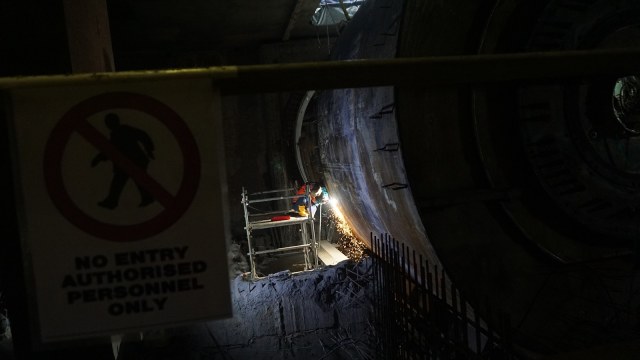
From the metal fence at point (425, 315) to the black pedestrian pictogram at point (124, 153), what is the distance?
7.42 ft

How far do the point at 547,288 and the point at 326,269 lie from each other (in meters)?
5.17

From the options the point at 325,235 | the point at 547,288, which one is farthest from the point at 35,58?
the point at 325,235

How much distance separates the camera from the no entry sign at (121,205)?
1.94 m

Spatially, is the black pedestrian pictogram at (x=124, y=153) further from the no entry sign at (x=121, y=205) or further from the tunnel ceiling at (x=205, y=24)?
the tunnel ceiling at (x=205, y=24)

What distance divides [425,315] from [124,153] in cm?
299

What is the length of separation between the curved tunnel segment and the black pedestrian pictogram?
79.4 inches

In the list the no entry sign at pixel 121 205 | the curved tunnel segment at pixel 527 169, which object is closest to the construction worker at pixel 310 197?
the curved tunnel segment at pixel 527 169

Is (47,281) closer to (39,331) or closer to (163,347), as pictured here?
(39,331)

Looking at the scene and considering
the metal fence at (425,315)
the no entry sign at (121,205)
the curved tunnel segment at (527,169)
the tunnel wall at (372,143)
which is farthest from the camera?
the tunnel wall at (372,143)

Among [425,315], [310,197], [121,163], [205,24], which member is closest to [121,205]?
[121,163]

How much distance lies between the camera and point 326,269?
824cm

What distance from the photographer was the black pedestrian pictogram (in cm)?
196

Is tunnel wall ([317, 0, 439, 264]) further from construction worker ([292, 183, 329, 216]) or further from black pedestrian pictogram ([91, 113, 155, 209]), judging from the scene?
construction worker ([292, 183, 329, 216])

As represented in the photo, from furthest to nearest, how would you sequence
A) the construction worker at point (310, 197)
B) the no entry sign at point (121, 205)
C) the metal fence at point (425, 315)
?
the construction worker at point (310, 197) → the metal fence at point (425, 315) → the no entry sign at point (121, 205)
